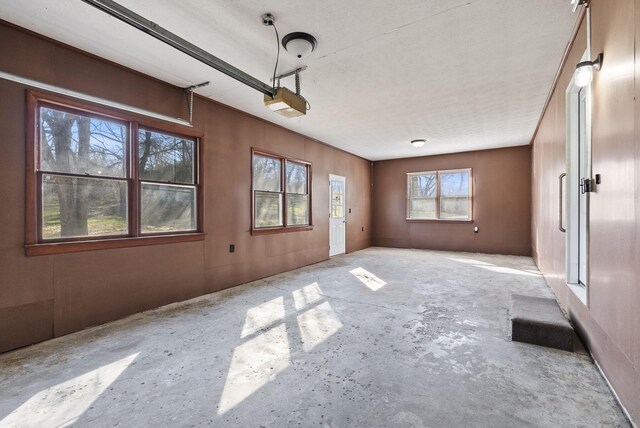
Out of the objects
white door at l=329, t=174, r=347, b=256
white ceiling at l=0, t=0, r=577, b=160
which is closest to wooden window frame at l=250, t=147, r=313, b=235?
white ceiling at l=0, t=0, r=577, b=160

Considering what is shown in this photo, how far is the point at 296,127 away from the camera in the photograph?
5.81 metres

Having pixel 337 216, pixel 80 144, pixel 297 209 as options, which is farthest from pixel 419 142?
pixel 80 144

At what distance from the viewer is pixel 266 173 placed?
17.8ft

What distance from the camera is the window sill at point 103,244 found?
2.73m

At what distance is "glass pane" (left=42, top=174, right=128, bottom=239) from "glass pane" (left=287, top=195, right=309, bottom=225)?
3077mm

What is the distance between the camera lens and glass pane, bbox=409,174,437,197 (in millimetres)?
8633

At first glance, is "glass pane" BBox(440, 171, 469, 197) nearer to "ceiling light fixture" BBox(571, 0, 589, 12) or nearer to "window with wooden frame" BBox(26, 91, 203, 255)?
"ceiling light fixture" BBox(571, 0, 589, 12)

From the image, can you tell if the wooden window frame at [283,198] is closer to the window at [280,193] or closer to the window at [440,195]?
the window at [280,193]

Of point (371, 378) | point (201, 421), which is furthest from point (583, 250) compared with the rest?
point (201, 421)

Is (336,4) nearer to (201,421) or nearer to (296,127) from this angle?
(201,421)

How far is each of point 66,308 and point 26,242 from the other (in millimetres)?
743

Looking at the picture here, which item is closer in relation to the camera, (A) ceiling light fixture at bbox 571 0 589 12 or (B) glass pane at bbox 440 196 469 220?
(A) ceiling light fixture at bbox 571 0 589 12

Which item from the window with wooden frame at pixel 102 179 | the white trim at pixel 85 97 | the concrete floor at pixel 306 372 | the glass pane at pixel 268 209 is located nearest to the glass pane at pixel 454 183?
the concrete floor at pixel 306 372

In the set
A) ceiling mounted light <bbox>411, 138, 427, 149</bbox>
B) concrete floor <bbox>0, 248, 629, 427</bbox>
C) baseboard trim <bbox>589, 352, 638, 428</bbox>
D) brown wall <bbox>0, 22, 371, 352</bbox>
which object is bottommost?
concrete floor <bbox>0, 248, 629, 427</bbox>
